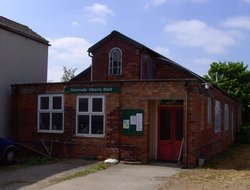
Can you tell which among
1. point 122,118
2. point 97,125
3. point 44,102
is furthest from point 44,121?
point 122,118

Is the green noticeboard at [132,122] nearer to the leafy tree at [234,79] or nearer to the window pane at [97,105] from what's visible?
the window pane at [97,105]

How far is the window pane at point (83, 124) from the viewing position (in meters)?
17.9

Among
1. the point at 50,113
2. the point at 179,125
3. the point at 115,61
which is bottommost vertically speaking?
the point at 179,125

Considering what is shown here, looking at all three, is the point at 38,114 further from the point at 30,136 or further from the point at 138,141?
the point at 138,141

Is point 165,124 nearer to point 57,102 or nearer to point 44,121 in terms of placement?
point 57,102

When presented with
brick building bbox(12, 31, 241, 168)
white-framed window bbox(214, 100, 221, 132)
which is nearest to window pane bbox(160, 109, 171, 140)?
brick building bbox(12, 31, 241, 168)

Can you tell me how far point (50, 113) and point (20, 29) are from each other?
518cm

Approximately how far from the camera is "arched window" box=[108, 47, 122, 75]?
2602 centimetres

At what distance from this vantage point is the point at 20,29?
21.5m

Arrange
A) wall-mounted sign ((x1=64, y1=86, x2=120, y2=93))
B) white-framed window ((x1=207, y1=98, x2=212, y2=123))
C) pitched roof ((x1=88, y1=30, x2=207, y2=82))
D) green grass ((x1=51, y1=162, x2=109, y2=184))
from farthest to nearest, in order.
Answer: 1. pitched roof ((x1=88, y1=30, x2=207, y2=82))
2. white-framed window ((x1=207, y1=98, x2=212, y2=123))
3. wall-mounted sign ((x1=64, y1=86, x2=120, y2=93))
4. green grass ((x1=51, y1=162, x2=109, y2=184))

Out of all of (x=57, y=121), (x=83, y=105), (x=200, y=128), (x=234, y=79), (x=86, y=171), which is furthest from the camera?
A: (x=234, y=79)

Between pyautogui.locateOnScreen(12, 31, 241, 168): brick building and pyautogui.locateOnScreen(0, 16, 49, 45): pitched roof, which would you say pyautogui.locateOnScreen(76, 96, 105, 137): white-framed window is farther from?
pyautogui.locateOnScreen(0, 16, 49, 45): pitched roof

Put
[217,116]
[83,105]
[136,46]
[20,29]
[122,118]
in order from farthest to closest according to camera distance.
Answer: [136,46]
[217,116]
[20,29]
[83,105]
[122,118]

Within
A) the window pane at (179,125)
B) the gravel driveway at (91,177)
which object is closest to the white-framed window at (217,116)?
the window pane at (179,125)
